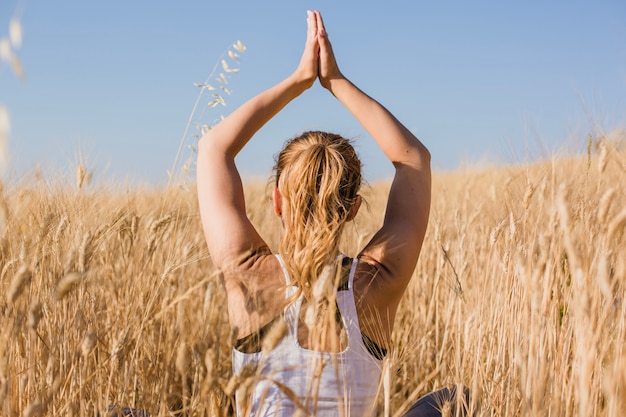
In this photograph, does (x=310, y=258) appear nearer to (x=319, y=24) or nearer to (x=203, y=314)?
(x=203, y=314)

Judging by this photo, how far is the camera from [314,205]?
137cm

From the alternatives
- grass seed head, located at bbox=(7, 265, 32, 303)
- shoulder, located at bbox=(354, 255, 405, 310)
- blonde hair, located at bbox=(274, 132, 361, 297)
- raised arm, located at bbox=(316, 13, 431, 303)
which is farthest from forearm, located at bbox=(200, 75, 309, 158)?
grass seed head, located at bbox=(7, 265, 32, 303)

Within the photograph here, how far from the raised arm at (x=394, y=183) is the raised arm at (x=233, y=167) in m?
0.07

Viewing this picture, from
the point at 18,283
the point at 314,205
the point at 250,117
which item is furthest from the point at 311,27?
the point at 18,283

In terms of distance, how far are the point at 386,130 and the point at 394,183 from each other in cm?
19

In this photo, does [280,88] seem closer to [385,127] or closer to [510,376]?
[385,127]

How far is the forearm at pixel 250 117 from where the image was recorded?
1607 millimetres

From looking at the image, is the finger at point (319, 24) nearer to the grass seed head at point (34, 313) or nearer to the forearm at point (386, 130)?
the forearm at point (386, 130)

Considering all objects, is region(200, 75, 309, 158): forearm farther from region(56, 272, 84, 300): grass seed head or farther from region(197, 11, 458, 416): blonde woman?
region(56, 272, 84, 300): grass seed head

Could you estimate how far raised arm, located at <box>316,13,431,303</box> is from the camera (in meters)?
1.40

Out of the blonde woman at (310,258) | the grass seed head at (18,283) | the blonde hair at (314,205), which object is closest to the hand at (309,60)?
the blonde woman at (310,258)

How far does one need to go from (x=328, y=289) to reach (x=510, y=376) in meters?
0.66

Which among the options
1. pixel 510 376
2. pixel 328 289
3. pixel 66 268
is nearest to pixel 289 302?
pixel 328 289

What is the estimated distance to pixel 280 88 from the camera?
1782mm
